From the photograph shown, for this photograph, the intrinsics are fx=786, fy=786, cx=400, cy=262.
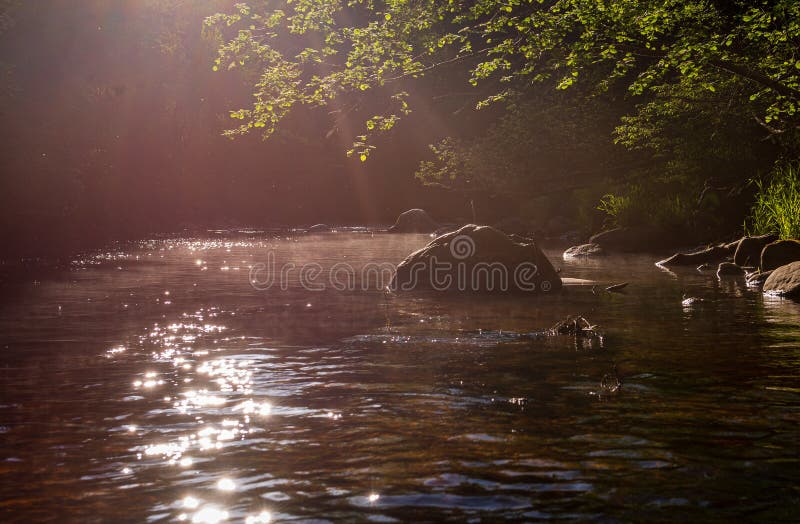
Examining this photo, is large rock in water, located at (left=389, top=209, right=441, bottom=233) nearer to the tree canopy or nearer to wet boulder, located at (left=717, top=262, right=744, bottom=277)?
wet boulder, located at (left=717, top=262, right=744, bottom=277)

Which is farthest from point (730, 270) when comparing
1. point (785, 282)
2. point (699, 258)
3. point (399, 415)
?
point (399, 415)

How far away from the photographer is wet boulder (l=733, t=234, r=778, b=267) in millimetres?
20797

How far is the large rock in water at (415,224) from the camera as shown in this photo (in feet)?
156

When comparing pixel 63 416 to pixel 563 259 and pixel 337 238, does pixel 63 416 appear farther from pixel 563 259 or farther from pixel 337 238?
pixel 337 238

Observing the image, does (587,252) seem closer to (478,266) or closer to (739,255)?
(739,255)

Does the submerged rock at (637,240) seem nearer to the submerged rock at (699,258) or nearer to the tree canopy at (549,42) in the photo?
the submerged rock at (699,258)

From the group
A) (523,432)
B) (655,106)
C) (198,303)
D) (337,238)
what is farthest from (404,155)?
(523,432)

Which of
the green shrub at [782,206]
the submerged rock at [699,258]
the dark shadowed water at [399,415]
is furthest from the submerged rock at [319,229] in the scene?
the dark shadowed water at [399,415]

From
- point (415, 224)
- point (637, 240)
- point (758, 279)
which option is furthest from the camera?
point (415, 224)

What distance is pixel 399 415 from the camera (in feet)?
24.0

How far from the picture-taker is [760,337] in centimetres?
1102

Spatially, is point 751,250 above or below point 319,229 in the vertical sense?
below

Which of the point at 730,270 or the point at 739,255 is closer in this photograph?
the point at 730,270

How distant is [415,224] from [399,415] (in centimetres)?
4133
